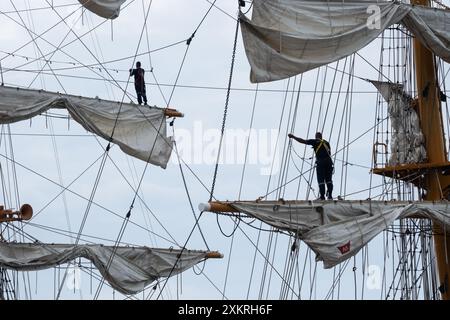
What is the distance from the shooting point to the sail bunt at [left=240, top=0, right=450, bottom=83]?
1184 inches

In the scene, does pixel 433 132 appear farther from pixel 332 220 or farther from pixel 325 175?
pixel 332 220

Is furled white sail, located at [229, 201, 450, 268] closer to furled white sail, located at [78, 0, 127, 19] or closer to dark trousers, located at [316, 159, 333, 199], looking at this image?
dark trousers, located at [316, 159, 333, 199]

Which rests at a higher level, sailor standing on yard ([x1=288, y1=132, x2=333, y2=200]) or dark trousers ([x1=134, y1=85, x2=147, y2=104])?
dark trousers ([x1=134, y1=85, x2=147, y2=104])

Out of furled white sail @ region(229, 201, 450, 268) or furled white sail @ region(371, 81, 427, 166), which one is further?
furled white sail @ region(371, 81, 427, 166)

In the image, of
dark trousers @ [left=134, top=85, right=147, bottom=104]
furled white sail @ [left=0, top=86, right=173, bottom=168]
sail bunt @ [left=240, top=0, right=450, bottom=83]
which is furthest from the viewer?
dark trousers @ [left=134, top=85, right=147, bottom=104]

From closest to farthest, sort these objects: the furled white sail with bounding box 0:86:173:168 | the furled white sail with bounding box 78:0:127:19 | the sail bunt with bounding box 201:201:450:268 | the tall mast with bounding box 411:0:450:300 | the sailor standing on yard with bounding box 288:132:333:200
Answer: the sail bunt with bounding box 201:201:450:268
the sailor standing on yard with bounding box 288:132:333:200
the tall mast with bounding box 411:0:450:300
the furled white sail with bounding box 0:86:173:168
the furled white sail with bounding box 78:0:127:19

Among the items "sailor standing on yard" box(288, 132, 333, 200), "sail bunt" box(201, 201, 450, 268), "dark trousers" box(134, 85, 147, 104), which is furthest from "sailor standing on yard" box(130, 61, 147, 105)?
"sail bunt" box(201, 201, 450, 268)

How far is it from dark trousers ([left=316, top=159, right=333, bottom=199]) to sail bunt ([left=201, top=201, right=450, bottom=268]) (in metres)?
0.44

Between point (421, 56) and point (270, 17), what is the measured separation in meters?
4.08

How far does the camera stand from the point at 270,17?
100.0ft

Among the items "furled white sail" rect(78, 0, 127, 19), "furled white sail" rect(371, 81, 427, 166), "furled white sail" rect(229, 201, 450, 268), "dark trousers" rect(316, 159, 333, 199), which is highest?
"furled white sail" rect(78, 0, 127, 19)

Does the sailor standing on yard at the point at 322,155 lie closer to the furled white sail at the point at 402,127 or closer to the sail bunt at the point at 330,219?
the sail bunt at the point at 330,219
